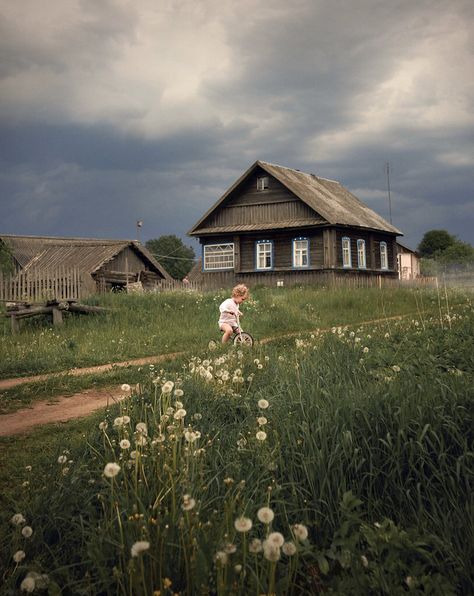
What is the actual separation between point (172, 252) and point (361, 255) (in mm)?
56256

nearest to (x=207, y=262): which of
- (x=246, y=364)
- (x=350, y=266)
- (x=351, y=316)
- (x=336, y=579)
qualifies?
(x=350, y=266)

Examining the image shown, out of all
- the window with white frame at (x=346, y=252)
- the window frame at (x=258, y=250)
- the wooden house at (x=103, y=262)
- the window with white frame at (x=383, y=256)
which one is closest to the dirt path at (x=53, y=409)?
the window frame at (x=258, y=250)

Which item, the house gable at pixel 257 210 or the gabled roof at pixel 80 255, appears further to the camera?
the gabled roof at pixel 80 255

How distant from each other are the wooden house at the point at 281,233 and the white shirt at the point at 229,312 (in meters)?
17.7

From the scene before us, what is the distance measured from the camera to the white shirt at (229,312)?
10.5 m

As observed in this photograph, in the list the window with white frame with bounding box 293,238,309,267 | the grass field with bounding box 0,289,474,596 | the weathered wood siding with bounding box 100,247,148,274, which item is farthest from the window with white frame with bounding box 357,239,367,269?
the grass field with bounding box 0,289,474,596

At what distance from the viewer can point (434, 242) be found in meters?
86.8

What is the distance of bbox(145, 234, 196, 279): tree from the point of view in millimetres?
86188

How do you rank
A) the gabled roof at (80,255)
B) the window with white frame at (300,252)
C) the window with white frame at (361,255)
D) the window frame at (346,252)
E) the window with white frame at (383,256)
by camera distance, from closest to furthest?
the window with white frame at (300,252) < the window frame at (346,252) < the window with white frame at (361,255) < the window with white frame at (383,256) < the gabled roof at (80,255)

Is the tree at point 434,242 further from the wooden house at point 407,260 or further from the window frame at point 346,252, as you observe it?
the window frame at point 346,252

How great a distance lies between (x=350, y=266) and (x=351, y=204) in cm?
575

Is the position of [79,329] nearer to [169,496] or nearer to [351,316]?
[351,316]

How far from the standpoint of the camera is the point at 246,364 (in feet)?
23.7

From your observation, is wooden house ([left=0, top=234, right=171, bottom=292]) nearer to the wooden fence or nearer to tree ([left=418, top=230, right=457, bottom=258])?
the wooden fence
